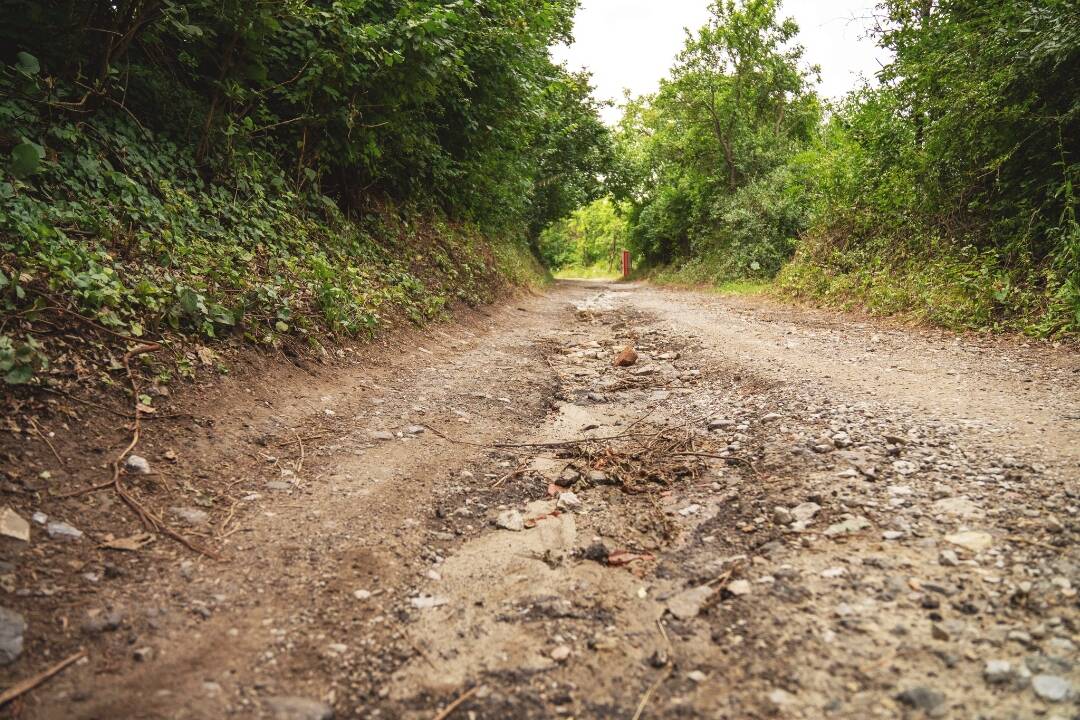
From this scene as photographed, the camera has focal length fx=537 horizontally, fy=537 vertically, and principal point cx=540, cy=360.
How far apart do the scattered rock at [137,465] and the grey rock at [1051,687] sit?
123 inches

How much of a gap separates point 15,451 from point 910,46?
1205 centimetres

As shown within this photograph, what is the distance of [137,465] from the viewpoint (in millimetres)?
2383

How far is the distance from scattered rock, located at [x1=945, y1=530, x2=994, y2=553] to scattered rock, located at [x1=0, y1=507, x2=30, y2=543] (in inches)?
127

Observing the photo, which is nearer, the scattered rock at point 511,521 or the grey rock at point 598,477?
the scattered rock at point 511,521

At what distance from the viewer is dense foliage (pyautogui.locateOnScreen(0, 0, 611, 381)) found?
317 cm

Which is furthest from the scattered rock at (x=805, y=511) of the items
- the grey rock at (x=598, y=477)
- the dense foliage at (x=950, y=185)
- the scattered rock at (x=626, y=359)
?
the dense foliage at (x=950, y=185)

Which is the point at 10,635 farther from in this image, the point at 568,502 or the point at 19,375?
the point at 568,502

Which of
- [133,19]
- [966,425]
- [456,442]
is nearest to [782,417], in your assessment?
[966,425]

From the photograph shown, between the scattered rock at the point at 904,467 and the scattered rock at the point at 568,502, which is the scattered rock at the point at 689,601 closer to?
the scattered rock at the point at 568,502

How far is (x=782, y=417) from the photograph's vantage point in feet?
11.3

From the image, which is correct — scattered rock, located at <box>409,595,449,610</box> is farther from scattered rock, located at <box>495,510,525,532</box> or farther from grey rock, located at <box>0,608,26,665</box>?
grey rock, located at <box>0,608,26,665</box>

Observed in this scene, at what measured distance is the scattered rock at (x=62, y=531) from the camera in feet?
6.28

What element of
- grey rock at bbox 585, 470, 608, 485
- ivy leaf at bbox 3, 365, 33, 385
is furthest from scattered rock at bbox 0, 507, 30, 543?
grey rock at bbox 585, 470, 608, 485

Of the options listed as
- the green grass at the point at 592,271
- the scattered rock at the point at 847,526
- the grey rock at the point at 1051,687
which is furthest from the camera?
the green grass at the point at 592,271
